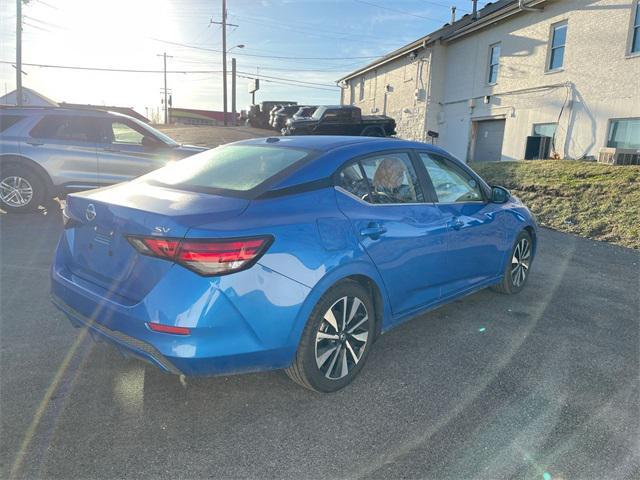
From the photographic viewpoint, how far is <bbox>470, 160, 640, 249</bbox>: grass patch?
8.02 metres

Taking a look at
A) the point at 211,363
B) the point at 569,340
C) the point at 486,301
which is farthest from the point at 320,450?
the point at 486,301

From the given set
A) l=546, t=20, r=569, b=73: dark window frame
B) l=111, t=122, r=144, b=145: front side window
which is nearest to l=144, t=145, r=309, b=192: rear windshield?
l=111, t=122, r=144, b=145: front side window

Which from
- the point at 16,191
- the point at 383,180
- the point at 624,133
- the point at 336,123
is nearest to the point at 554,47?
the point at 624,133

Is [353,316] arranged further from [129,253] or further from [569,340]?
[569,340]

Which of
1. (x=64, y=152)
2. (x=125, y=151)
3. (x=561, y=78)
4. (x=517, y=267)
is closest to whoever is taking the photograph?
(x=517, y=267)

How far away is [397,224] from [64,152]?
6338mm

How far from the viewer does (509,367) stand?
11.0 ft

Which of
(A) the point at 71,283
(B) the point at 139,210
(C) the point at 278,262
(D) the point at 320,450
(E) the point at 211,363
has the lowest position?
(D) the point at 320,450

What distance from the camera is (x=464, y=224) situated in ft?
12.7

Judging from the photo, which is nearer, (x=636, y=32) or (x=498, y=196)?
(x=498, y=196)

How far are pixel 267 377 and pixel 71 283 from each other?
52.8 inches

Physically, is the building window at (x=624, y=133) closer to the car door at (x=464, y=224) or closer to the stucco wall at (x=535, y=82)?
the stucco wall at (x=535, y=82)

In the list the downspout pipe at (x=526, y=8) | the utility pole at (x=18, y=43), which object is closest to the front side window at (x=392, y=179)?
the downspout pipe at (x=526, y=8)

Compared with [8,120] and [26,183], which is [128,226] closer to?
[26,183]
